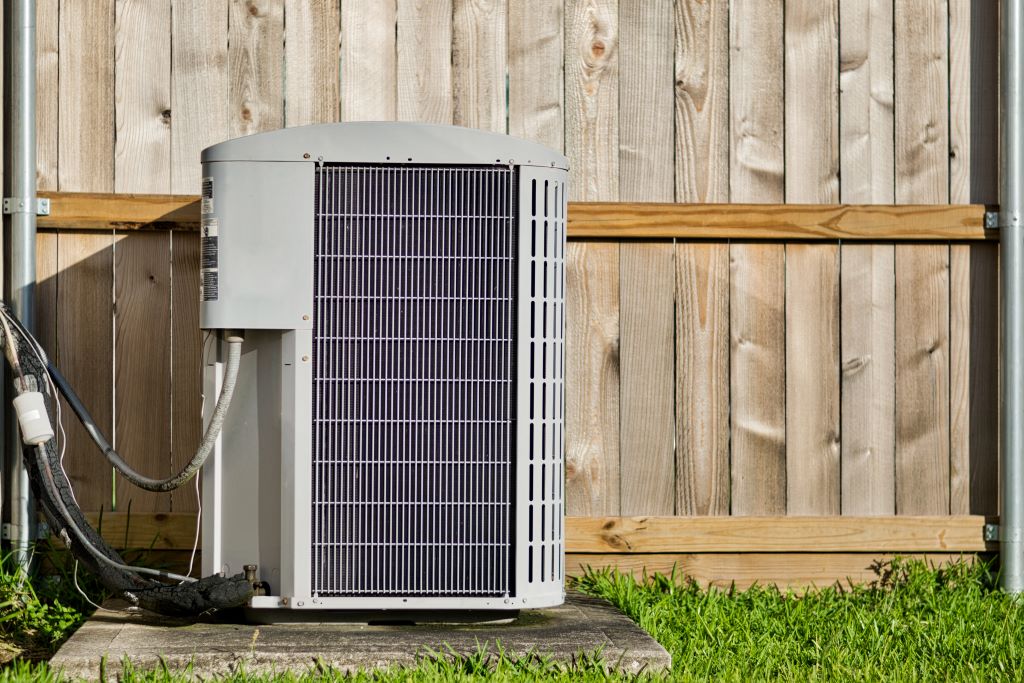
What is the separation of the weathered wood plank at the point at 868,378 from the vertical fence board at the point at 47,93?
2456 mm

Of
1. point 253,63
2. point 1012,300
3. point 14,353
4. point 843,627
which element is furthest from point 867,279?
point 14,353

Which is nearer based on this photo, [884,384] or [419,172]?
[419,172]

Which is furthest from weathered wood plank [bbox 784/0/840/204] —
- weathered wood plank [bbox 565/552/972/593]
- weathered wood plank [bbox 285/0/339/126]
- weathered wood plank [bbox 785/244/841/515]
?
weathered wood plank [bbox 285/0/339/126]

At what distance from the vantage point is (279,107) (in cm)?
321

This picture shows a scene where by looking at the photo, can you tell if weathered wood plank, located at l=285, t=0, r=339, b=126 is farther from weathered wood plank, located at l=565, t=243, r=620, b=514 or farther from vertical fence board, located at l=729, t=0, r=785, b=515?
vertical fence board, located at l=729, t=0, r=785, b=515

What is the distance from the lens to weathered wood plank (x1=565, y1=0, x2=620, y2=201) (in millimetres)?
3270

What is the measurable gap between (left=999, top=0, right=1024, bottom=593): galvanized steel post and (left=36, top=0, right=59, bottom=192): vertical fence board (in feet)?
9.58

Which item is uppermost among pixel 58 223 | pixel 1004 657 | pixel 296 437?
pixel 58 223

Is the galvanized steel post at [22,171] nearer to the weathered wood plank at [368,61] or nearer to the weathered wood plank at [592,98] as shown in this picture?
the weathered wood plank at [368,61]

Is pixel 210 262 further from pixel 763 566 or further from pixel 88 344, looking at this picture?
pixel 763 566

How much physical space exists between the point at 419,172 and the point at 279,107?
97cm

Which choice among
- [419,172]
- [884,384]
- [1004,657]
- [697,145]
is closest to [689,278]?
[697,145]

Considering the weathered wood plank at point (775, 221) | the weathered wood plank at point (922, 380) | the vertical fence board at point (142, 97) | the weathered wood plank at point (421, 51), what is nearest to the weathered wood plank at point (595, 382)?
the weathered wood plank at point (775, 221)

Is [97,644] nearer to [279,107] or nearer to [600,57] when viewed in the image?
[279,107]
